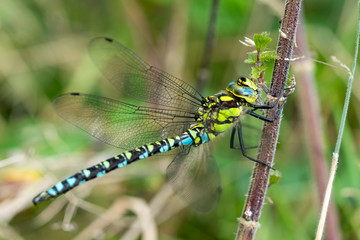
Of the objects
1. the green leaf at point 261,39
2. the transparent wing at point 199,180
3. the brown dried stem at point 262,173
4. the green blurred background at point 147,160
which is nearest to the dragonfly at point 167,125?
the transparent wing at point 199,180

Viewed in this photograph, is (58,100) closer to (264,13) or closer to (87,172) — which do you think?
(87,172)

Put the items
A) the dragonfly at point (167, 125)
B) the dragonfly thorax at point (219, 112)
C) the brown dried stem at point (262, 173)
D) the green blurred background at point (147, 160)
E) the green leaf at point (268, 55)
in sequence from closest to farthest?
the green leaf at point (268, 55)
the brown dried stem at point (262, 173)
the dragonfly thorax at point (219, 112)
the dragonfly at point (167, 125)
the green blurred background at point (147, 160)

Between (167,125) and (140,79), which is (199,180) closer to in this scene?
(167,125)

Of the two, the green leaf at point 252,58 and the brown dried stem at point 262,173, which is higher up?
the green leaf at point 252,58

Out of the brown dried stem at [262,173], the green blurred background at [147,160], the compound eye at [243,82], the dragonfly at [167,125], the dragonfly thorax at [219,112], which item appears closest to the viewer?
the brown dried stem at [262,173]

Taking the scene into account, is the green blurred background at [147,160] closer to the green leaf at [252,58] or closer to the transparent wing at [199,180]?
the transparent wing at [199,180]

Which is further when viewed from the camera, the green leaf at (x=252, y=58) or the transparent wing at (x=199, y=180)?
the transparent wing at (x=199, y=180)
